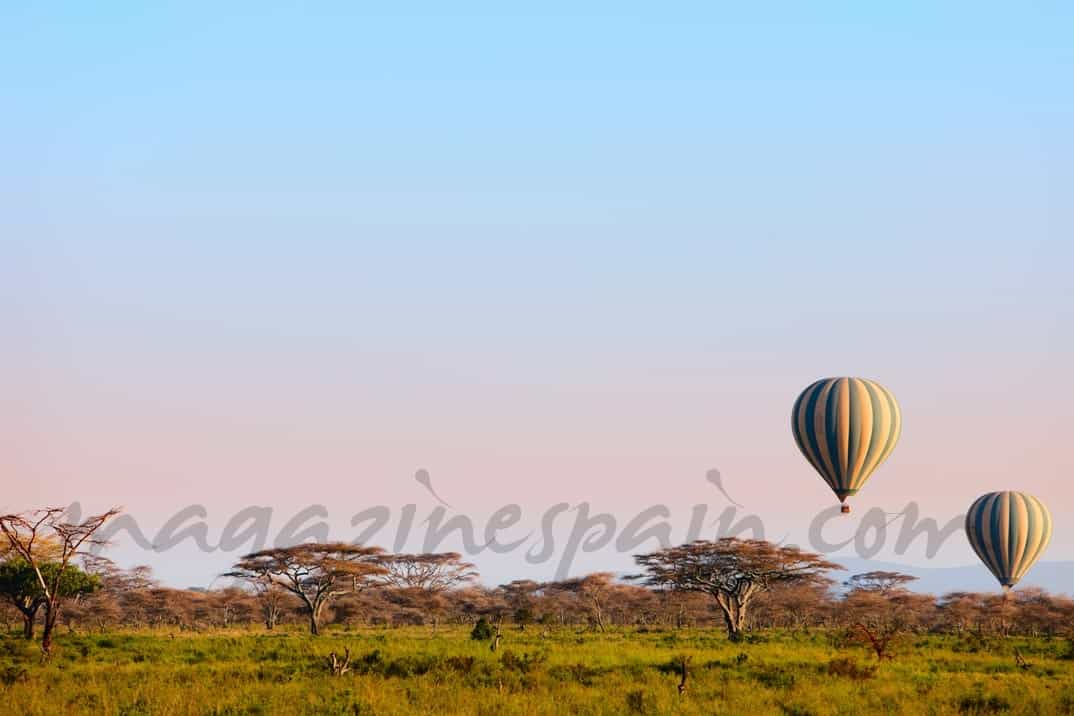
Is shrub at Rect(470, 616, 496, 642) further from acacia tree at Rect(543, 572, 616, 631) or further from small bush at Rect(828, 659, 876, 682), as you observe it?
acacia tree at Rect(543, 572, 616, 631)

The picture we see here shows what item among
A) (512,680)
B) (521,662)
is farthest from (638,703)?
(521,662)

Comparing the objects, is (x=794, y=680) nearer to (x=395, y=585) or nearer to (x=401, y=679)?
(x=401, y=679)

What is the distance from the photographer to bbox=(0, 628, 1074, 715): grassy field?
26.2 metres

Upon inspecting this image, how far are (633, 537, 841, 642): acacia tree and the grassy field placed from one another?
16.2 metres

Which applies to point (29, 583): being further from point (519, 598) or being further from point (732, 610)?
point (519, 598)

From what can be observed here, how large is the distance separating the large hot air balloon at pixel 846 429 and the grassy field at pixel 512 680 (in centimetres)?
786

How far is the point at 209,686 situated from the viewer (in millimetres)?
29141

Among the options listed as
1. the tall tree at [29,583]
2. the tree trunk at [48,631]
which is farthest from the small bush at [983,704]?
the tall tree at [29,583]

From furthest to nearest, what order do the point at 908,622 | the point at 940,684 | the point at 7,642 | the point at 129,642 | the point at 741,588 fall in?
1. the point at 908,622
2. the point at 741,588
3. the point at 129,642
4. the point at 7,642
5. the point at 940,684

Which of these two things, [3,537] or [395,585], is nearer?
[3,537]

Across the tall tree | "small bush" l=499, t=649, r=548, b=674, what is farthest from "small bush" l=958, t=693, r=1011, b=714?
the tall tree

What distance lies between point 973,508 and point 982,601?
130 ft

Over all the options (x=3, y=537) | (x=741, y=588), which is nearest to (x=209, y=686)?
(x=3, y=537)

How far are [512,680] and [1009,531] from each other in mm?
38617
